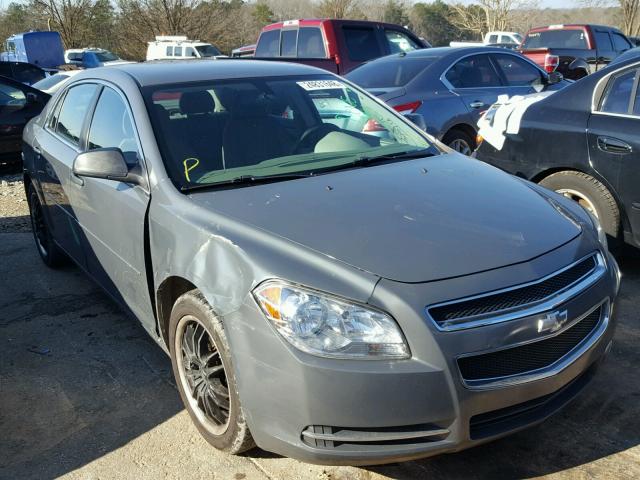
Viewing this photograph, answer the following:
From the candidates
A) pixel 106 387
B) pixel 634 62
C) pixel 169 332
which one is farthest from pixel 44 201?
pixel 634 62

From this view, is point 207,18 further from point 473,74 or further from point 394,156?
point 394,156

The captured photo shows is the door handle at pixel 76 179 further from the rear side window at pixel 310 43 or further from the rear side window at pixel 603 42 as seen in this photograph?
the rear side window at pixel 603 42

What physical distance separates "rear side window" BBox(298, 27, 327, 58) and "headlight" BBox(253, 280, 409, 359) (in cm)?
966

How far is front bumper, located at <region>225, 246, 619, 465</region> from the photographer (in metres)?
2.28

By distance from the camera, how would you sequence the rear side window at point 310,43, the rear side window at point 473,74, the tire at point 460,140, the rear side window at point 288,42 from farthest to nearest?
the rear side window at point 288,42, the rear side window at point 310,43, the rear side window at point 473,74, the tire at point 460,140

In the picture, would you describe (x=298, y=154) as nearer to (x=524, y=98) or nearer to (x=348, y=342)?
(x=348, y=342)

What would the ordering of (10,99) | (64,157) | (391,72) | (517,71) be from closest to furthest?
1. (64,157)
2. (391,72)
3. (517,71)
4. (10,99)

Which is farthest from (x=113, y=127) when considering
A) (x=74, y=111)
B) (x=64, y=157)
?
(x=74, y=111)

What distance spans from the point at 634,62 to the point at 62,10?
40602 millimetres

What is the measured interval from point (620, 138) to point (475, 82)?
387 centimetres

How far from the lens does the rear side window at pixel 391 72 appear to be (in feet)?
25.9

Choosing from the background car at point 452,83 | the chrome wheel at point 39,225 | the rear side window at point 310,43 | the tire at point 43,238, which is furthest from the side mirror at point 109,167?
the rear side window at point 310,43

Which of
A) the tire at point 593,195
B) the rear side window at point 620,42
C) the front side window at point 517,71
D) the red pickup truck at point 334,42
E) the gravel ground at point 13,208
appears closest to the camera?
the tire at point 593,195

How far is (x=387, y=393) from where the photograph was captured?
7.47 feet
